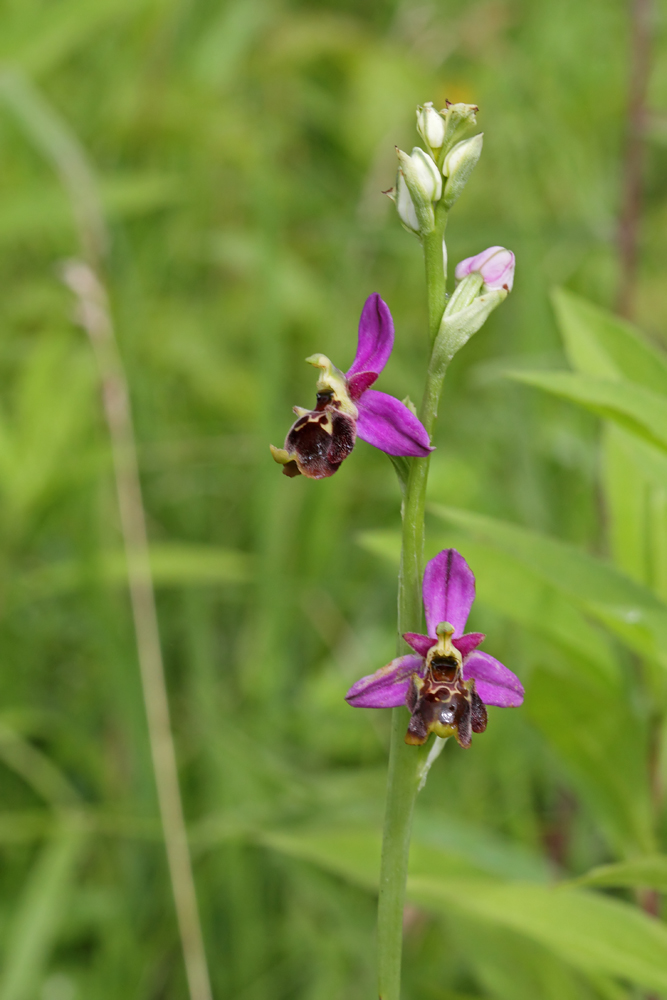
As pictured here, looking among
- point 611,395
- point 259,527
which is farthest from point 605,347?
point 259,527

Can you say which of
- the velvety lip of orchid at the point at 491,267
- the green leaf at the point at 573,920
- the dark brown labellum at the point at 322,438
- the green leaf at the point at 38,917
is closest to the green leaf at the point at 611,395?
the velvety lip of orchid at the point at 491,267

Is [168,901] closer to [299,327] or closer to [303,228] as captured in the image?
[299,327]

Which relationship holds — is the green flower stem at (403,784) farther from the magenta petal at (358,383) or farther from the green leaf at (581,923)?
the green leaf at (581,923)

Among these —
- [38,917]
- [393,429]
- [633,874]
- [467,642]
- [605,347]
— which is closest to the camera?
[393,429]

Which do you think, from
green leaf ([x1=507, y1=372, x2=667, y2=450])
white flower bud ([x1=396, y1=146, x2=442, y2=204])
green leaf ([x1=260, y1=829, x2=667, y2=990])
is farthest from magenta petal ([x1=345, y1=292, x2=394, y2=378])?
green leaf ([x1=260, y1=829, x2=667, y2=990])

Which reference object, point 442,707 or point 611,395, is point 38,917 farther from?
point 611,395

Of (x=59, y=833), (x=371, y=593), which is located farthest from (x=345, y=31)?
(x=59, y=833)
